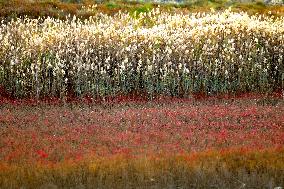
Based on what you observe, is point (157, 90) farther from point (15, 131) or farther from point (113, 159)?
point (113, 159)

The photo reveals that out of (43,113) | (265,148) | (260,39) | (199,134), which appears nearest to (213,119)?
(199,134)

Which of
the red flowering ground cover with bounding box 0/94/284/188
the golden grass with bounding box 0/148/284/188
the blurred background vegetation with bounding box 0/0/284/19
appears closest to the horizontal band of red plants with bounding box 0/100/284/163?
the red flowering ground cover with bounding box 0/94/284/188

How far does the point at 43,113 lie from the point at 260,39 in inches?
417

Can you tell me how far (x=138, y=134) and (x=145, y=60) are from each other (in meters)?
8.33

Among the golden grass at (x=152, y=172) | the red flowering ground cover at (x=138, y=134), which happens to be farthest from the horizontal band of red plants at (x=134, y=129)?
the golden grass at (x=152, y=172)

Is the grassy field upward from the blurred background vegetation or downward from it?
downward

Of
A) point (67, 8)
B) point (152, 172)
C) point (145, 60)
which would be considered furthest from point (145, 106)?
point (67, 8)

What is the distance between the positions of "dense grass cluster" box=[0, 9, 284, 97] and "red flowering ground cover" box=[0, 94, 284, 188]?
1725mm

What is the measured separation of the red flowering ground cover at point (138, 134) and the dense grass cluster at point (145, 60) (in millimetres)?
1725

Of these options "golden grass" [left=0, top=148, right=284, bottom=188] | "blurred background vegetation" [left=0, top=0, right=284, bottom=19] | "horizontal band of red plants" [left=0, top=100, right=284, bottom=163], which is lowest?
"horizontal band of red plants" [left=0, top=100, right=284, bottom=163]

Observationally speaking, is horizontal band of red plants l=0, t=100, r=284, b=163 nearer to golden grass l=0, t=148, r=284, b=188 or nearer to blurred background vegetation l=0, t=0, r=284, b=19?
golden grass l=0, t=148, r=284, b=188

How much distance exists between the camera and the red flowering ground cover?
11.4 m

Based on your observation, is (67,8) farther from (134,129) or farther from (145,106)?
(134,129)

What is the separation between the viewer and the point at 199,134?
1399cm
